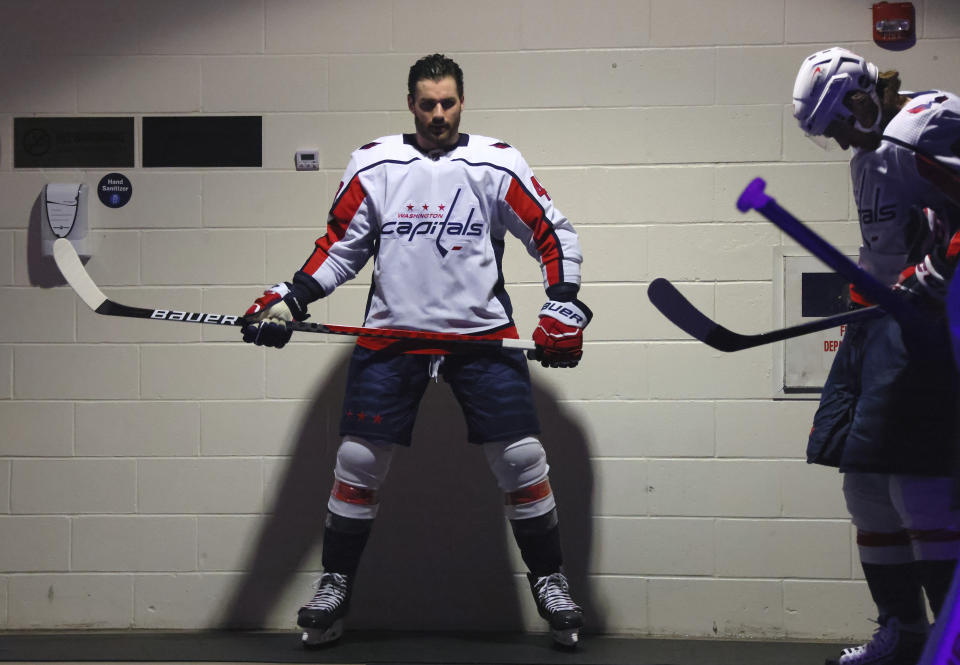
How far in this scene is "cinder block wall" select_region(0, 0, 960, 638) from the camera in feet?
9.17

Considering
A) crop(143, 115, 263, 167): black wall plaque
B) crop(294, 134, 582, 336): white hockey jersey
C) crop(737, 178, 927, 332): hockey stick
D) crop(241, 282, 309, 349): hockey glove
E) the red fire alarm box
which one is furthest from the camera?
crop(143, 115, 263, 167): black wall plaque

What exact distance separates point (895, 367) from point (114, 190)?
2.12m

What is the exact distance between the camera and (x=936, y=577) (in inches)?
79.1

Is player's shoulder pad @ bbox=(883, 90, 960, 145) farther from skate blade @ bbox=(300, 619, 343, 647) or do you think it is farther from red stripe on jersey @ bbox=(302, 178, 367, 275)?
skate blade @ bbox=(300, 619, 343, 647)

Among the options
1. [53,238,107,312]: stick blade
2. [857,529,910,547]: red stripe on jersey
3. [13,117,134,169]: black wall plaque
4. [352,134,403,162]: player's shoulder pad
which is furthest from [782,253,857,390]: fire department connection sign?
[13,117,134,169]: black wall plaque

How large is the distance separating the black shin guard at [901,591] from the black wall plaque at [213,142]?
194cm

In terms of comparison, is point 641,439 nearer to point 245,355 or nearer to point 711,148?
point 711,148

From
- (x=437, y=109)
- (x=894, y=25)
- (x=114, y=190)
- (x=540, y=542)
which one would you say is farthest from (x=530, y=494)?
(x=894, y=25)

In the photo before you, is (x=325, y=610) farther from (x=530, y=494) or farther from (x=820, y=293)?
(x=820, y=293)

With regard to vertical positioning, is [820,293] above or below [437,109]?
below

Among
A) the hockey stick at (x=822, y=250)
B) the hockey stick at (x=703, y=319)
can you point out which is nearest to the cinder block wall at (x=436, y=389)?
the hockey stick at (x=703, y=319)

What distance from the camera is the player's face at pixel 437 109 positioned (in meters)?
2.49

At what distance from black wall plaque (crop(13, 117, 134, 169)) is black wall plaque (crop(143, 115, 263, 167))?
11 centimetres

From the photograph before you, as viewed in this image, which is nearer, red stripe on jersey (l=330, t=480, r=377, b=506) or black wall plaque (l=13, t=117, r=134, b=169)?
red stripe on jersey (l=330, t=480, r=377, b=506)
